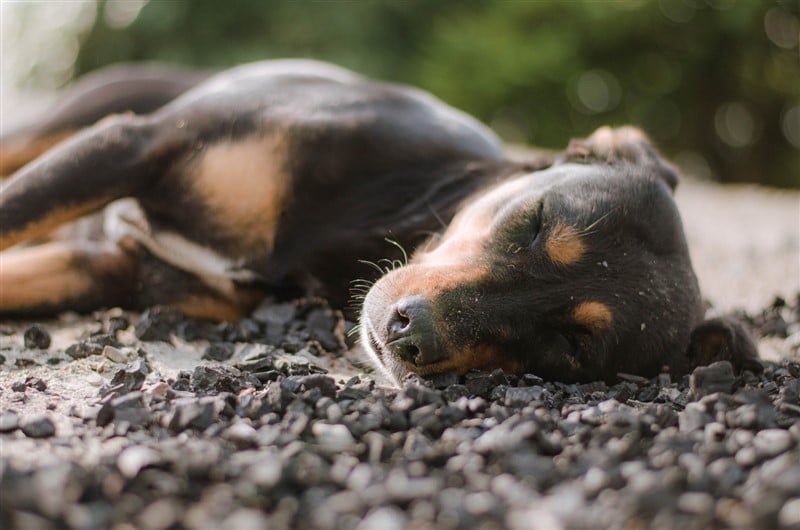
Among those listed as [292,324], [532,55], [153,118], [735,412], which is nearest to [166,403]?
[292,324]

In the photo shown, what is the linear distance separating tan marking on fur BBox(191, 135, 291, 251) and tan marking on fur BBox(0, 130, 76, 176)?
1922mm

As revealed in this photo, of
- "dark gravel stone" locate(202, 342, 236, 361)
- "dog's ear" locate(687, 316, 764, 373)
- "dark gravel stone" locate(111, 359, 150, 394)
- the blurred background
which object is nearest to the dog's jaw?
"dark gravel stone" locate(202, 342, 236, 361)

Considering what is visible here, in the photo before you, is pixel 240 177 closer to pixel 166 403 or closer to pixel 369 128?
pixel 369 128

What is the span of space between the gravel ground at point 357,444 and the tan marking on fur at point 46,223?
40 cm

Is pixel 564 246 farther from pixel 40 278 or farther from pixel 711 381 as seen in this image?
pixel 40 278

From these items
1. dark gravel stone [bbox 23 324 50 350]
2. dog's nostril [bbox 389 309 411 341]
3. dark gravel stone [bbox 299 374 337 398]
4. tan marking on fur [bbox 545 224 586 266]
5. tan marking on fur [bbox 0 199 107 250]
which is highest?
tan marking on fur [bbox 545 224 586 266]

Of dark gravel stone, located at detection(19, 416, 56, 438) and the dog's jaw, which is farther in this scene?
the dog's jaw

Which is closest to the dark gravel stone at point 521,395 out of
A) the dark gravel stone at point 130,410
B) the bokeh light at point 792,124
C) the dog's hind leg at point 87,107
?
the dark gravel stone at point 130,410

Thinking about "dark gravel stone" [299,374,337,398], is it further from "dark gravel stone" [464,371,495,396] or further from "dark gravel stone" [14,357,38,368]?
"dark gravel stone" [14,357,38,368]

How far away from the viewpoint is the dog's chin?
2.82 metres

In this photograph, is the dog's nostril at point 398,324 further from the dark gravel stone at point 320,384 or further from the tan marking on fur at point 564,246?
the tan marking on fur at point 564,246

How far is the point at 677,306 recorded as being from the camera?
315cm

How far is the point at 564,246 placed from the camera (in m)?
3.01

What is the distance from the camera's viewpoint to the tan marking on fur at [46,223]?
3.43m
